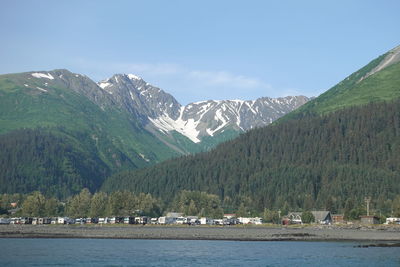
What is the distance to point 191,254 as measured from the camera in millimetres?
104875

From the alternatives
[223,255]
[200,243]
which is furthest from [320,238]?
[223,255]

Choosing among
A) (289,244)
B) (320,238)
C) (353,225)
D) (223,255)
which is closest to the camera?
(223,255)

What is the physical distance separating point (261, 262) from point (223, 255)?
39.1 ft

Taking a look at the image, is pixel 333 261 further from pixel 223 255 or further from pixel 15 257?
pixel 15 257

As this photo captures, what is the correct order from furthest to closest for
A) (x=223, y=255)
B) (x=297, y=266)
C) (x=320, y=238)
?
(x=320, y=238) → (x=223, y=255) → (x=297, y=266)

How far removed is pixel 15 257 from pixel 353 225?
5043 inches

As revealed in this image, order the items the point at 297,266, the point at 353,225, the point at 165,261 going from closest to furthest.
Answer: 1. the point at 297,266
2. the point at 165,261
3. the point at 353,225

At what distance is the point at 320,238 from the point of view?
460 feet

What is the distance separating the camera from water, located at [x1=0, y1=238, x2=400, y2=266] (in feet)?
300

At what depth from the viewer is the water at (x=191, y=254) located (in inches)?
3597

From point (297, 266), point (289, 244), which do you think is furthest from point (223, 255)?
point (289, 244)

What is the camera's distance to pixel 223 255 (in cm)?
10344

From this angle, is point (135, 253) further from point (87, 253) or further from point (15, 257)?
point (15, 257)

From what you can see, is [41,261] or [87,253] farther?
[87,253]
